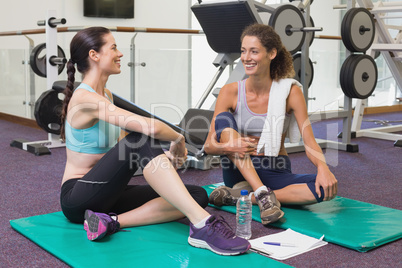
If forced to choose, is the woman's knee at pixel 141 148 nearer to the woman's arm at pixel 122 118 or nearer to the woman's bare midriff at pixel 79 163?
the woman's arm at pixel 122 118

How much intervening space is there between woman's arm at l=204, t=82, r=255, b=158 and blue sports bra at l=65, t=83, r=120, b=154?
1.86ft

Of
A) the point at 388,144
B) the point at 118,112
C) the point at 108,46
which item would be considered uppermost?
the point at 108,46

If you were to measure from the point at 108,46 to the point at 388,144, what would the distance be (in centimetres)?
345

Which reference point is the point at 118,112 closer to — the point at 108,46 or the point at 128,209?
the point at 108,46

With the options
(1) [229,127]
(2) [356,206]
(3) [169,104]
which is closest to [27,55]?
(3) [169,104]

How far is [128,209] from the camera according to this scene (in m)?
2.12

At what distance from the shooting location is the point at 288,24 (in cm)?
357

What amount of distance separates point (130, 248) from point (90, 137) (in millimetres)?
462

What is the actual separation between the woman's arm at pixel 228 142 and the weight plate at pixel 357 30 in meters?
1.89

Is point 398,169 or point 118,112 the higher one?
point 118,112

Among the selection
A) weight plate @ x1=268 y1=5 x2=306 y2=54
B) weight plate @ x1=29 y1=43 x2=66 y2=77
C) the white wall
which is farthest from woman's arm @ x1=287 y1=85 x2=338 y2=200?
weight plate @ x1=29 y1=43 x2=66 y2=77

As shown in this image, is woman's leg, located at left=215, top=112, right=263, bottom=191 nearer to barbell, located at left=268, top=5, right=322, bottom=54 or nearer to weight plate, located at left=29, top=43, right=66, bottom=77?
barbell, located at left=268, top=5, right=322, bottom=54

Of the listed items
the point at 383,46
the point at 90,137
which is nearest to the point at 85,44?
the point at 90,137

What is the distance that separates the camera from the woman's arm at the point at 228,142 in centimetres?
225
